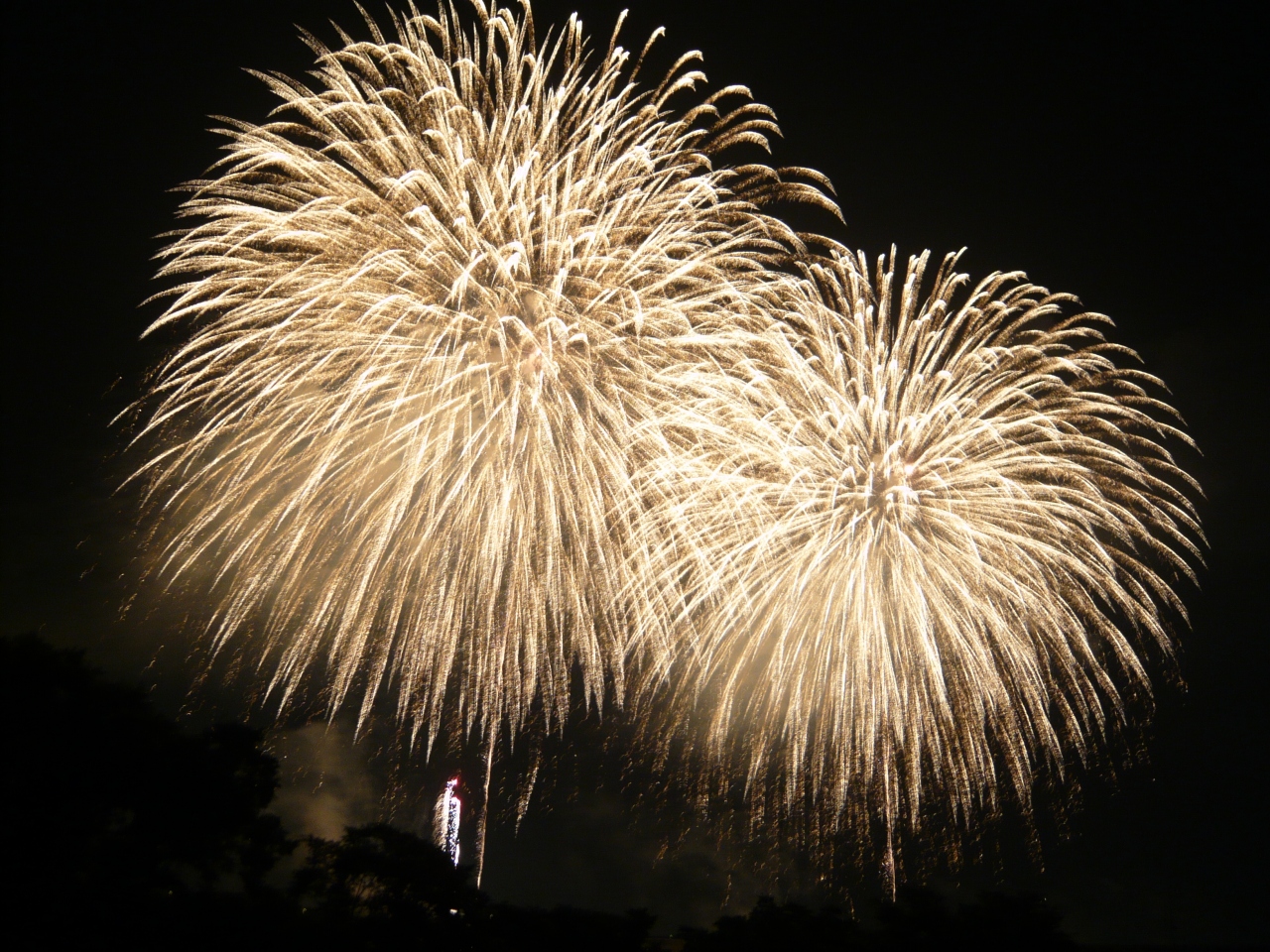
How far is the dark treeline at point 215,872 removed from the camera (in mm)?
15430

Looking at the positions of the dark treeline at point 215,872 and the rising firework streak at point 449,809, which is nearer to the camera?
the dark treeline at point 215,872

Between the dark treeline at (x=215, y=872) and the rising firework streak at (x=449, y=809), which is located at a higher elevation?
the rising firework streak at (x=449, y=809)

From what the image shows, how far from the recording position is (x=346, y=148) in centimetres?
1933

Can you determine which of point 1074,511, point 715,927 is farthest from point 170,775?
point 1074,511

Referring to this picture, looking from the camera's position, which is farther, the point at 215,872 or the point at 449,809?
the point at 449,809

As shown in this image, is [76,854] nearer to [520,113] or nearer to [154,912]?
[154,912]

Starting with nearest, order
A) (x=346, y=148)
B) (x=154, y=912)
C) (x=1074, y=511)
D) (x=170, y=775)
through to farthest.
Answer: (x=154, y=912)
(x=170, y=775)
(x=346, y=148)
(x=1074, y=511)

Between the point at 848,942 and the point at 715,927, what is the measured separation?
9.50ft

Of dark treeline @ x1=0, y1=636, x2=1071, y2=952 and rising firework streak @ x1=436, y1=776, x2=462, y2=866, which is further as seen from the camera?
rising firework streak @ x1=436, y1=776, x2=462, y2=866

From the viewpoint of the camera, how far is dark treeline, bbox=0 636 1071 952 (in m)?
15.4

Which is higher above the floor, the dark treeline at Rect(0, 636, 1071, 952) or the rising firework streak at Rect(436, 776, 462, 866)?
the rising firework streak at Rect(436, 776, 462, 866)

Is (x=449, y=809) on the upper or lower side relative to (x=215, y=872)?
upper

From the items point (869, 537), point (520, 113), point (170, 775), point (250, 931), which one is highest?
point (520, 113)

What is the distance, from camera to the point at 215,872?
62.2 ft
